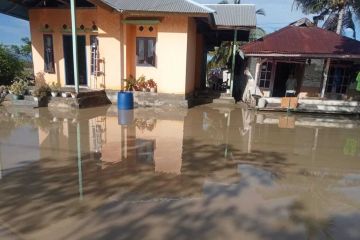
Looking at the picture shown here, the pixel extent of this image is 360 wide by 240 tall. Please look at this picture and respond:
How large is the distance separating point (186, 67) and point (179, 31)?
1.59m

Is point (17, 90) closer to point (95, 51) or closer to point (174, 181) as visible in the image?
point (95, 51)

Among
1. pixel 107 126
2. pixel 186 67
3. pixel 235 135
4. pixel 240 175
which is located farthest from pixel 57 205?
pixel 186 67

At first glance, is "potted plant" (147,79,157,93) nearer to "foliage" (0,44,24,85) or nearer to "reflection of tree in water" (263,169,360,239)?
"foliage" (0,44,24,85)

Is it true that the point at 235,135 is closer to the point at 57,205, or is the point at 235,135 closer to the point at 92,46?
the point at 57,205

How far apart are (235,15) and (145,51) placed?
214 inches

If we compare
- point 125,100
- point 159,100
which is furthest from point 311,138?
point 125,100

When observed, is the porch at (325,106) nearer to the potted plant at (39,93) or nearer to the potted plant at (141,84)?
the potted plant at (141,84)

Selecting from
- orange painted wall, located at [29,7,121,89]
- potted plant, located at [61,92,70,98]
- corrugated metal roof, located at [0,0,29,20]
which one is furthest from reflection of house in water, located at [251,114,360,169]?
corrugated metal roof, located at [0,0,29,20]

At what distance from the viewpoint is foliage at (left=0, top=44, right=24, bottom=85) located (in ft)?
48.0

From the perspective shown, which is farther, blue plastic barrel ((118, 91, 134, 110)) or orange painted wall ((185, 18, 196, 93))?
orange painted wall ((185, 18, 196, 93))

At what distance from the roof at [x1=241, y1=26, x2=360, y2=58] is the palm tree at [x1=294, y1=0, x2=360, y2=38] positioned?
23.6 feet

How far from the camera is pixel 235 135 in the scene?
28.1 ft

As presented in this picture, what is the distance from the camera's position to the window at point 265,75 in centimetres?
1594

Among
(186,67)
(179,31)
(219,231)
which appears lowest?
(219,231)
